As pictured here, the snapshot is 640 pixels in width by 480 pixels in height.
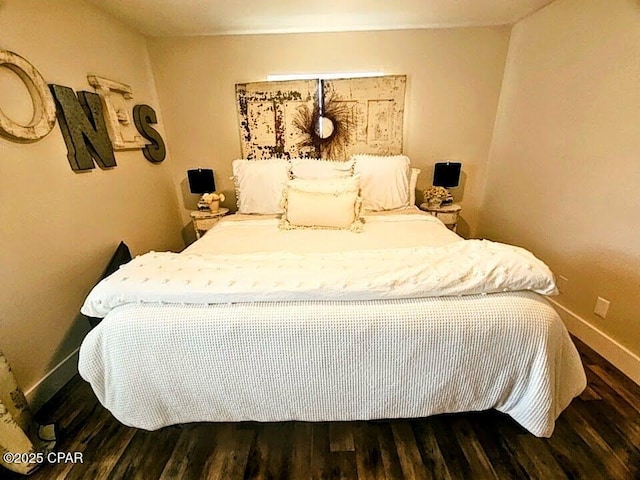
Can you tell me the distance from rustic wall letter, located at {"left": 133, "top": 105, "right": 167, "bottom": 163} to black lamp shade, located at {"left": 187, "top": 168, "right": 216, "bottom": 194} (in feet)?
1.18

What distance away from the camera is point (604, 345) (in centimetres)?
176

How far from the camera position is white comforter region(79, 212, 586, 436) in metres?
1.06

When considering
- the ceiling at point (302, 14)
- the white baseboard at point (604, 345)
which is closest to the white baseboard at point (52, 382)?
the ceiling at point (302, 14)

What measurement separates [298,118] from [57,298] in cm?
228

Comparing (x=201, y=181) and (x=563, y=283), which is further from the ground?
(x=201, y=181)

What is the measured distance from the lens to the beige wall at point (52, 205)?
4.74 feet

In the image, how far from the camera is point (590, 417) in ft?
4.56

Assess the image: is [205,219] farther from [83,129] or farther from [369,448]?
[369,448]

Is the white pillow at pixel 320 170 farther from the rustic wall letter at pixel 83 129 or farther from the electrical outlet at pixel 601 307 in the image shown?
the electrical outlet at pixel 601 307

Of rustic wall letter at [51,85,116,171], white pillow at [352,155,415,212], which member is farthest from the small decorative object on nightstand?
white pillow at [352,155,415,212]

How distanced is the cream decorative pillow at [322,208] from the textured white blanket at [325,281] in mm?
883

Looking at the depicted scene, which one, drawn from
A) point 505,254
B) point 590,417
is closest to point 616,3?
point 505,254

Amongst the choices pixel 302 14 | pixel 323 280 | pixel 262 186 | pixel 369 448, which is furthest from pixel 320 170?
pixel 369 448

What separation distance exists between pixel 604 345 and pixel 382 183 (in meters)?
1.80
